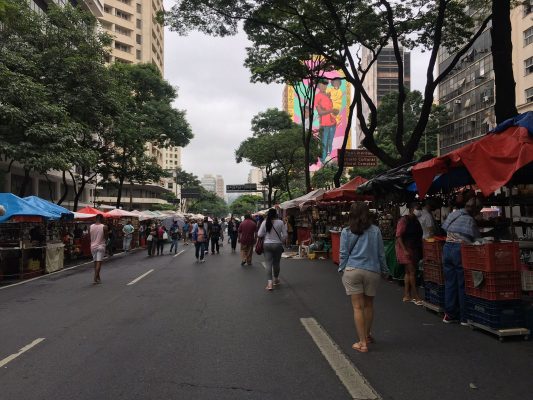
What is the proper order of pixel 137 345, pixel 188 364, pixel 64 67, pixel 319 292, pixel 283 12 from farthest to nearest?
pixel 64 67, pixel 283 12, pixel 319 292, pixel 137 345, pixel 188 364

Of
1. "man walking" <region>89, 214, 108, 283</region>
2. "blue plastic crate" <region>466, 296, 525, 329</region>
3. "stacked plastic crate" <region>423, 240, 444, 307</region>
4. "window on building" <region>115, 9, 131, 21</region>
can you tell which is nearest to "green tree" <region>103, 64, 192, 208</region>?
"man walking" <region>89, 214, 108, 283</region>

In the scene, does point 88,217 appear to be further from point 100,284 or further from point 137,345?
point 137,345

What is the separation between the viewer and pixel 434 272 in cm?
749

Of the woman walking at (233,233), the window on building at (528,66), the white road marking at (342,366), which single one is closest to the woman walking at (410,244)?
the white road marking at (342,366)

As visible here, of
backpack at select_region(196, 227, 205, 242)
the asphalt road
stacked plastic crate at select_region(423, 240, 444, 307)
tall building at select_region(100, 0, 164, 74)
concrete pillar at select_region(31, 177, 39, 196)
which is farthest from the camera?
tall building at select_region(100, 0, 164, 74)

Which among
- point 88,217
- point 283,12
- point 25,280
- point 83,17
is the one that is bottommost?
point 25,280

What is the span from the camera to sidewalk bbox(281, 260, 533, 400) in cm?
429

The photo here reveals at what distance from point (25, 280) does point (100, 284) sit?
11.8ft

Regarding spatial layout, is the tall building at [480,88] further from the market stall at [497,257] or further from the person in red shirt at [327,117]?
the market stall at [497,257]

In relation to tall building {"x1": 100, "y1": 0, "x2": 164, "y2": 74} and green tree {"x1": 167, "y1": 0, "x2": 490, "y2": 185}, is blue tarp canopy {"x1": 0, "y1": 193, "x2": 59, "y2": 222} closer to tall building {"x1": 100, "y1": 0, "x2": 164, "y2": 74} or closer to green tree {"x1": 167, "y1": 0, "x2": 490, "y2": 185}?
green tree {"x1": 167, "y1": 0, "x2": 490, "y2": 185}

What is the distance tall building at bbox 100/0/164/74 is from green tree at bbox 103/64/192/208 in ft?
114

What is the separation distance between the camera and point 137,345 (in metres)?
5.90

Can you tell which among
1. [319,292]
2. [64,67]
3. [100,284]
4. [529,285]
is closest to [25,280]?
[100,284]

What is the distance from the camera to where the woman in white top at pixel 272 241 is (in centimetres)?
1065
